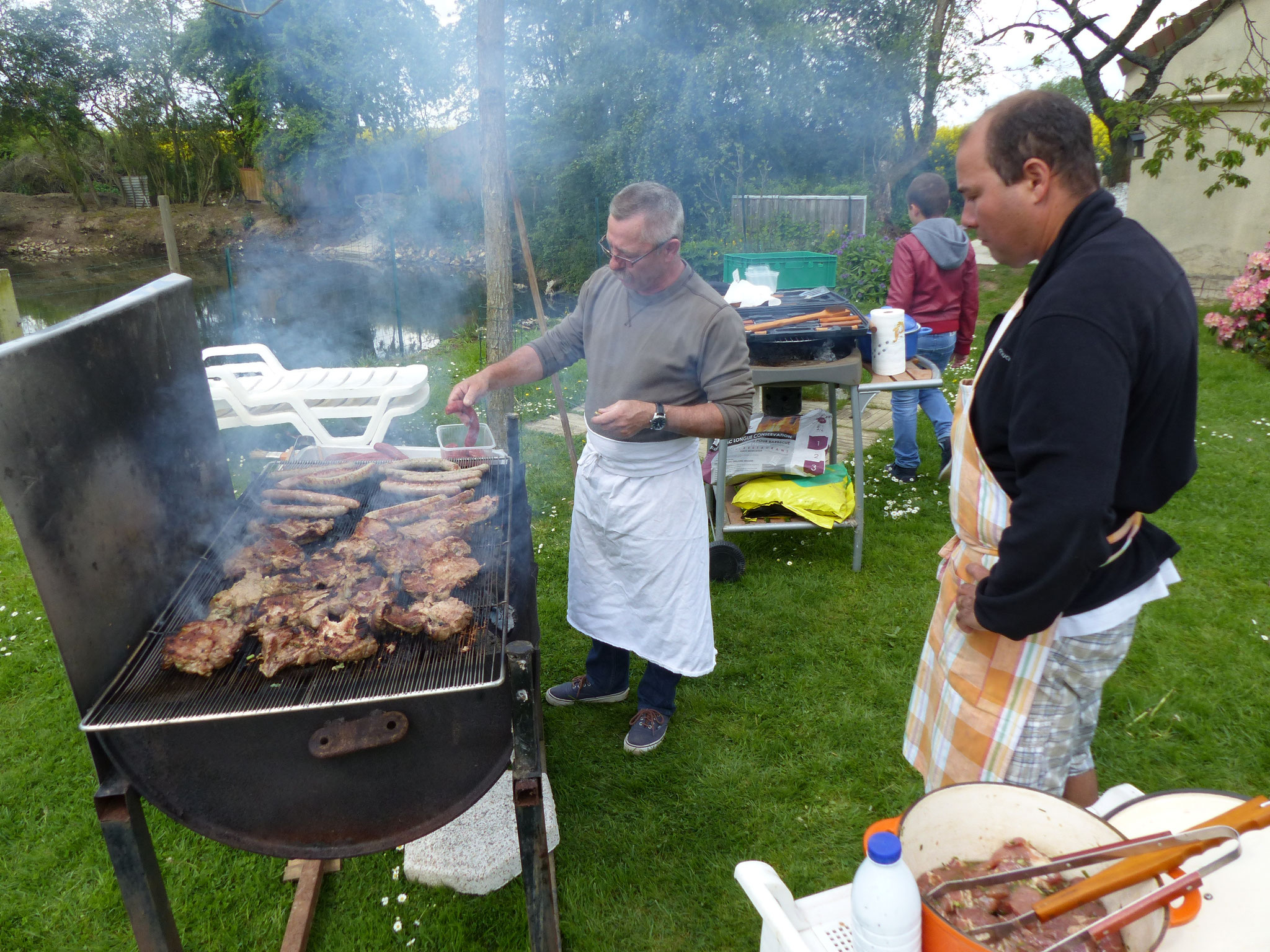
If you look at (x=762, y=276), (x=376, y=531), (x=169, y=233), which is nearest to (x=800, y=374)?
(x=762, y=276)

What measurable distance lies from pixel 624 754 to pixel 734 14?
60.5 ft

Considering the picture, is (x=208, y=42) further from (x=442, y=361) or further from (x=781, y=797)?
(x=781, y=797)

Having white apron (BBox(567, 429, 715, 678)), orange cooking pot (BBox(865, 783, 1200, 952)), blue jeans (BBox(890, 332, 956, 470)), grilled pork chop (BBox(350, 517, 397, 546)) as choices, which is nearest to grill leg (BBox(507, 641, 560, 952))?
grilled pork chop (BBox(350, 517, 397, 546))

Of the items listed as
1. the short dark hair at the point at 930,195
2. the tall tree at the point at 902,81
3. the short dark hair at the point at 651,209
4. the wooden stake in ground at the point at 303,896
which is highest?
the tall tree at the point at 902,81

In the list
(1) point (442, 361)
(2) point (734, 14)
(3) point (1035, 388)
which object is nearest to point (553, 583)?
(3) point (1035, 388)

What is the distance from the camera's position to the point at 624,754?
10.9ft

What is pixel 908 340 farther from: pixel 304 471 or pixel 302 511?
pixel 302 511

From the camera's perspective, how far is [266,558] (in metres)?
2.50

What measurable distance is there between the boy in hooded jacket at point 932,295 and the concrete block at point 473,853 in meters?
3.99

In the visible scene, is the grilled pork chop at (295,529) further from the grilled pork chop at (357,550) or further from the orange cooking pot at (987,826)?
the orange cooking pot at (987,826)

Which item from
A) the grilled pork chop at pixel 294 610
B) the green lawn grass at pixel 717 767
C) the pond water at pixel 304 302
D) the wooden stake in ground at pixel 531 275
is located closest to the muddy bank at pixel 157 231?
the pond water at pixel 304 302

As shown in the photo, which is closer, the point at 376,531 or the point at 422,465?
the point at 376,531

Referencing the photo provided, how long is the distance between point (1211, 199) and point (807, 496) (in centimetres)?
1023

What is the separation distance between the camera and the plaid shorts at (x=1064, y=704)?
1854 mm
